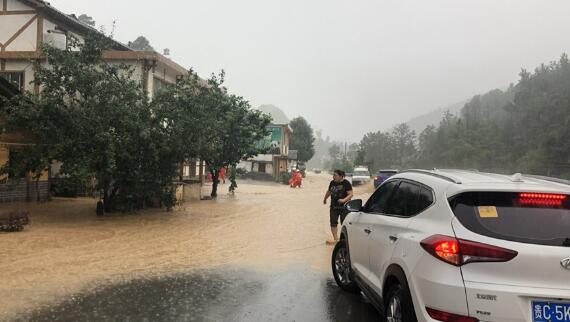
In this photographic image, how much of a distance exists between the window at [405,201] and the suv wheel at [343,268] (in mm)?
1675

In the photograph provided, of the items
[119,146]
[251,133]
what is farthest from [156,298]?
[251,133]

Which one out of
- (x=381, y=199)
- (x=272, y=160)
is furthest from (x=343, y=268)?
(x=272, y=160)

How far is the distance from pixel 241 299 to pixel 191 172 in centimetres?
2601

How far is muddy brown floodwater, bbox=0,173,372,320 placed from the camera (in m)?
7.18

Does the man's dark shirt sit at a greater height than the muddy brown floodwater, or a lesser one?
greater

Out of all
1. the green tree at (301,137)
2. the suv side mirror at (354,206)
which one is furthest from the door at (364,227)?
the green tree at (301,137)

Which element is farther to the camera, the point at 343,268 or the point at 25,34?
the point at 25,34

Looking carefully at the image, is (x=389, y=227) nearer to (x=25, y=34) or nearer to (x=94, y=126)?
(x=94, y=126)

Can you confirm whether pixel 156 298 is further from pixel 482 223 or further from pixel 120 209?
pixel 120 209

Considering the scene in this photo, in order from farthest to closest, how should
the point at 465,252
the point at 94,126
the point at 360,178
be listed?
the point at 360,178
the point at 94,126
the point at 465,252

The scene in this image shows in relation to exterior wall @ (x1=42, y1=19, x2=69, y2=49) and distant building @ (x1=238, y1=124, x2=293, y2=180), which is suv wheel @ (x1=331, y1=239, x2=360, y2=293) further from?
distant building @ (x1=238, y1=124, x2=293, y2=180)

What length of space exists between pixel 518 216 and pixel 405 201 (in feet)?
Answer: 4.17

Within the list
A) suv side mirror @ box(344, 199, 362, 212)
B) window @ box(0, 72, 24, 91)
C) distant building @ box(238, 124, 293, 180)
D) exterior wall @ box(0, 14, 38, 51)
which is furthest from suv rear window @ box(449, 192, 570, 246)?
distant building @ box(238, 124, 293, 180)

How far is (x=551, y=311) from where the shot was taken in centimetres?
329
